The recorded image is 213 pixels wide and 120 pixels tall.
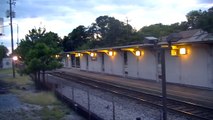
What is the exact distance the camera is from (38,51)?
24.5 metres

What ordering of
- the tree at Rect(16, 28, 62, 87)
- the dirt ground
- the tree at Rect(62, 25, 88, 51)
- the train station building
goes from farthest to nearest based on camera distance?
the tree at Rect(62, 25, 88, 51) < the tree at Rect(16, 28, 62, 87) < the train station building < the dirt ground

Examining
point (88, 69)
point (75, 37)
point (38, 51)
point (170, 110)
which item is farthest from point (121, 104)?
point (75, 37)

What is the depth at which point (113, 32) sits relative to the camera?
6481 centimetres

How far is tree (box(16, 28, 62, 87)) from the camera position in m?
24.4

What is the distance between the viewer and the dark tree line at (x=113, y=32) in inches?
2335

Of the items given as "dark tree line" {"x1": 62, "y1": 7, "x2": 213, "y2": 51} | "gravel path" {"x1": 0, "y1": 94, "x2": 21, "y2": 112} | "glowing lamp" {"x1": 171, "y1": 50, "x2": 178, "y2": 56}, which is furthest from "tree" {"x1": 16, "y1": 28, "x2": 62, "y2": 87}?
"dark tree line" {"x1": 62, "y1": 7, "x2": 213, "y2": 51}

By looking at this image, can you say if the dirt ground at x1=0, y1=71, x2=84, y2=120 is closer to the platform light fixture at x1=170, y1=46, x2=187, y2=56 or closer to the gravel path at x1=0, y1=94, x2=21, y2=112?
the gravel path at x1=0, y1=94, x2=21, y2=112

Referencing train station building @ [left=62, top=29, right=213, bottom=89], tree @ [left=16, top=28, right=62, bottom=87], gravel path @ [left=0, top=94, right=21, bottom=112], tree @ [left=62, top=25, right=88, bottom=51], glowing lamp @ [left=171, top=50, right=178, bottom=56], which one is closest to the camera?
gravel path @ [left=0, top=94, right=21, bottom=112]

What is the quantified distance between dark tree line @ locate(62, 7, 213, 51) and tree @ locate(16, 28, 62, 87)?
24779 mm

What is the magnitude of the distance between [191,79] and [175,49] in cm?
229

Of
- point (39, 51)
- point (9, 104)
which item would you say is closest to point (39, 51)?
point (39, 51)

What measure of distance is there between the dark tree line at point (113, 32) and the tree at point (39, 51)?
81.3 feet

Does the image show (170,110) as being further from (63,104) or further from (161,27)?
(161,27)

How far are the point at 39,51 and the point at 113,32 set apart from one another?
4121 cm
